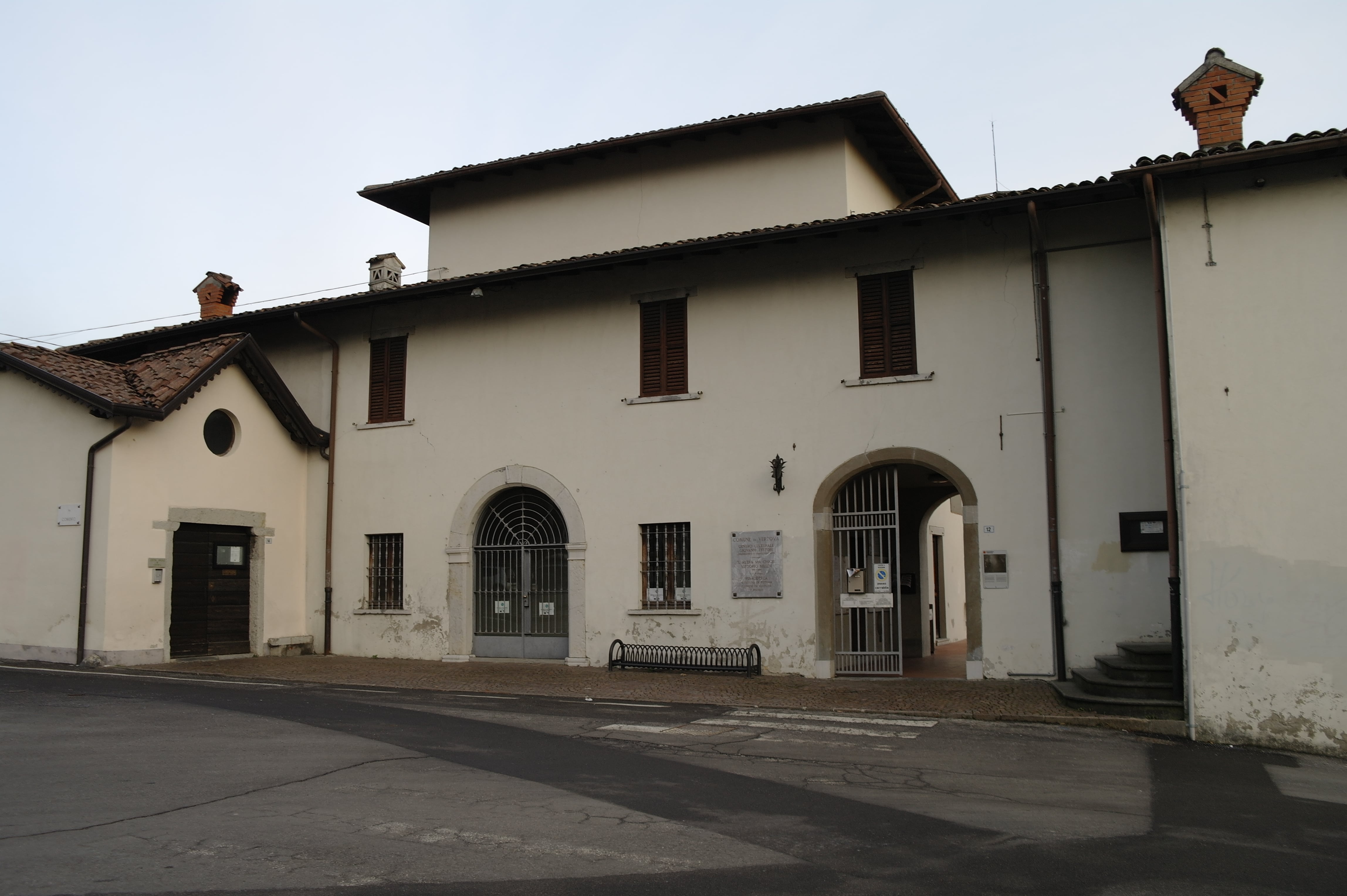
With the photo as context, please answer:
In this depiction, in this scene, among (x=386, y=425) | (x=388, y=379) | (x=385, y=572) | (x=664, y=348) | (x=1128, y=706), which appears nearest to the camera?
(x=1128, y=706)

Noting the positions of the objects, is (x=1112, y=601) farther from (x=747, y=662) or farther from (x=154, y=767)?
(x=154, y=767)

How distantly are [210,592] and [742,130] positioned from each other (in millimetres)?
10996

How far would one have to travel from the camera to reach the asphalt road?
494 cm

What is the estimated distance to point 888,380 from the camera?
13.8 m

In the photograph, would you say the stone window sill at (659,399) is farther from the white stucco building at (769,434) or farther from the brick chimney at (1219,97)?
the brick chimney at (1219,97)

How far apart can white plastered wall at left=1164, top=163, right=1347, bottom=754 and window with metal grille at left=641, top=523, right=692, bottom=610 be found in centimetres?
686

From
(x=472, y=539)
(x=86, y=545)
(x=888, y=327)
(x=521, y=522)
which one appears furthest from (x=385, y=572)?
(x=888, y=327)

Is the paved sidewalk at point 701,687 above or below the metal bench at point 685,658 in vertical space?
below

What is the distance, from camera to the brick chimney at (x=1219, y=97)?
11.7 metres

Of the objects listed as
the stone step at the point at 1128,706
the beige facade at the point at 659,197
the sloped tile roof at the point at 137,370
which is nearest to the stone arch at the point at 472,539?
the beige facade at the point at 659,197

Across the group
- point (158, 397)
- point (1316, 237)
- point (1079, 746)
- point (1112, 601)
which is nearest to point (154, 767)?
point (1079, 746)

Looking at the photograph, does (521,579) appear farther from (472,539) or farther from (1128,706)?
(1128,706)

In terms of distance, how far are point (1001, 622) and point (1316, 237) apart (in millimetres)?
5462

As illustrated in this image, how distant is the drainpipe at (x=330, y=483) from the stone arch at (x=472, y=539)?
2373mm
